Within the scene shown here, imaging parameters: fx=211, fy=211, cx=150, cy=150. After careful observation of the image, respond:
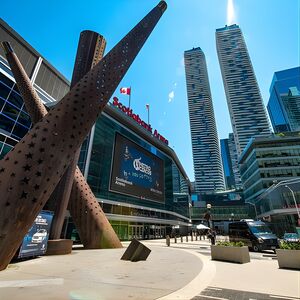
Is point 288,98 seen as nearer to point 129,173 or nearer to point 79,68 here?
point 129,173

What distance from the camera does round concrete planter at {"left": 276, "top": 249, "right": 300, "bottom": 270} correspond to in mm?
8789

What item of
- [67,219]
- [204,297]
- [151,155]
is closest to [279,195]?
[151,155]

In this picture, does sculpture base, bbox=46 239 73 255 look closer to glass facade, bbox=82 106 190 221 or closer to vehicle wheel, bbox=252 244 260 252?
vehicle wheel, bbox=252 244 260 252

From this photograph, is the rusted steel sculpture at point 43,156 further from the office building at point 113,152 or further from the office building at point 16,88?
the office building at point 16,88

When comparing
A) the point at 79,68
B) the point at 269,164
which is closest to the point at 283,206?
the point at 269,164

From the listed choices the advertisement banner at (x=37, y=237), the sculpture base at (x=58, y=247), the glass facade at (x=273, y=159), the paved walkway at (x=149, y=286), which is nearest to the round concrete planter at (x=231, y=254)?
the paved walkway at (x=149, y=286)

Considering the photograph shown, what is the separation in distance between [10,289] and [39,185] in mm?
3260

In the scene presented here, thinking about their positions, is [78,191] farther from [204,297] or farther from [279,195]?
[279,195]

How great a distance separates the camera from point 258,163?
221 feet

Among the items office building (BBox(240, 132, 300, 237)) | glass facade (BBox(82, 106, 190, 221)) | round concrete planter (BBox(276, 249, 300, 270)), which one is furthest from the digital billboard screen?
office building (BBox(240, 132, 300, 237))

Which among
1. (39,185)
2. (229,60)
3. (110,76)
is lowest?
(39,185)

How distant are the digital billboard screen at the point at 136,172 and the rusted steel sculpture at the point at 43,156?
1139 inches

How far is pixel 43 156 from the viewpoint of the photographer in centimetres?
439

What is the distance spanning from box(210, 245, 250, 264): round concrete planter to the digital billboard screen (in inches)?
939
